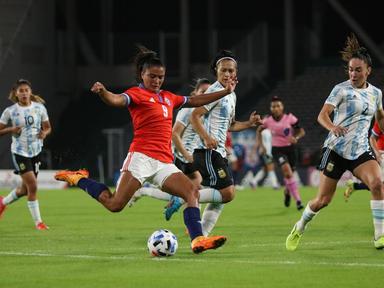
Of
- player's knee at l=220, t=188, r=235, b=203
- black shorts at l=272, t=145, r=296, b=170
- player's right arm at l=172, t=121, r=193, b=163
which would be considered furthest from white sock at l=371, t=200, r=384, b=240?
black shorts at l=272, t=145, r=296, b=170

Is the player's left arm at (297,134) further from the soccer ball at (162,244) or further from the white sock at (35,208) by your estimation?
the soccer ball at (162,244)

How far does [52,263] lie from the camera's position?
10.8m

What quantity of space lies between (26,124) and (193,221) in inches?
240

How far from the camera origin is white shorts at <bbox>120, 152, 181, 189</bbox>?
11.0 m

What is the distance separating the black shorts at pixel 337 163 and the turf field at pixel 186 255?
89 cm

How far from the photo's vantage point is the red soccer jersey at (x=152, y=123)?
36.1 ft

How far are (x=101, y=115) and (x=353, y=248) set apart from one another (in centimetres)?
3007

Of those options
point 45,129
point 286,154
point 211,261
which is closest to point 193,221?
Answer: point 211,261

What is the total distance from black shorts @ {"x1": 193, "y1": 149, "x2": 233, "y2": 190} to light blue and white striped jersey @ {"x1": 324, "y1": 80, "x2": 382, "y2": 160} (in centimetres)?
154

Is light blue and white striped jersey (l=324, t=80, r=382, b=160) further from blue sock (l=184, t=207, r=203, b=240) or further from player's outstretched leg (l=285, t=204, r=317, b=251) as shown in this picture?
blue sock (l=184, t=207, r=203, b=240)

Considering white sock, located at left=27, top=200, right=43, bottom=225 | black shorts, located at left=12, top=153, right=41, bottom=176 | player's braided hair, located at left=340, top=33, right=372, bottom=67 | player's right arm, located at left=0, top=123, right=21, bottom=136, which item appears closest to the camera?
player's braided hair, located at left=340, top=33, right=372, bottom=67

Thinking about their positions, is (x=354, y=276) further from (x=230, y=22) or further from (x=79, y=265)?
(x=230, y=22)

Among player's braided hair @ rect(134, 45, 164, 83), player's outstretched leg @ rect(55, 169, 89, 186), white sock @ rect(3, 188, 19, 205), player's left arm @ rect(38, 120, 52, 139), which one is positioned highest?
player's braided hair @ rect(134, 45, 164, 83)

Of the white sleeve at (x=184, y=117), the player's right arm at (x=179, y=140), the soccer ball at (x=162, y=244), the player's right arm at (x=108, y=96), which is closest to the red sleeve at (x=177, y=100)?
the player's right arm at (x=108, y=96)
